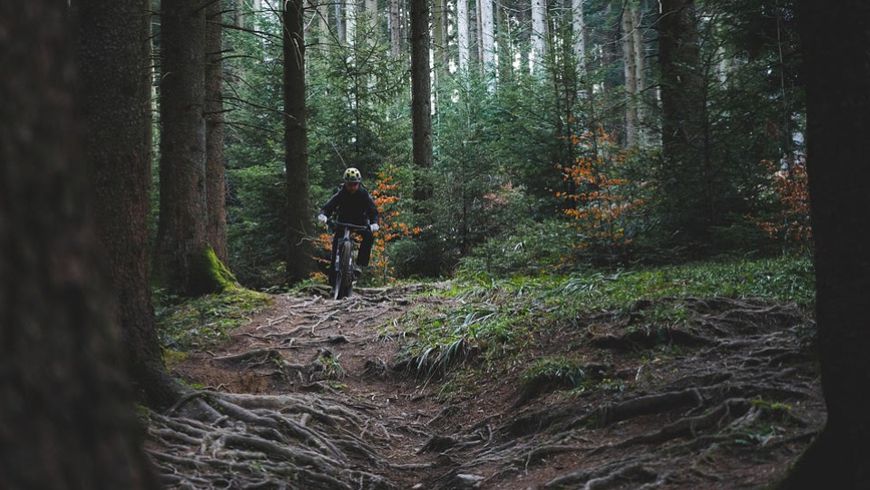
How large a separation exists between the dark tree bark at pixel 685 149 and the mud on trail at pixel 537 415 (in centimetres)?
413

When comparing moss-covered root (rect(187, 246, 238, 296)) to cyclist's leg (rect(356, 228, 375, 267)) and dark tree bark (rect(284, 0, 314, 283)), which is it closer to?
cyclist's leg (rect(356, 228, 375, 267))

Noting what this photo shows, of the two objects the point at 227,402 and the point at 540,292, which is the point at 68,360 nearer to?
the point at 227,402

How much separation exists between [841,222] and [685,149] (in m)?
7.95

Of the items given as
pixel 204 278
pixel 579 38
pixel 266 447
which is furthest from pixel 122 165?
pixel 579 38

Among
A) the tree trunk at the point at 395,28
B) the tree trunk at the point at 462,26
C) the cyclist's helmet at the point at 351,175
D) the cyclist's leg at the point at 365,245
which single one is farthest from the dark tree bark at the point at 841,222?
the tree trunk at the point at 395,28

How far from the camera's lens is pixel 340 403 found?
7227mm

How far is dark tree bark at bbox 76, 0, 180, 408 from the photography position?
5406 millimetres

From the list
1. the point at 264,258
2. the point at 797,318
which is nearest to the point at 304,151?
the point at 264,258

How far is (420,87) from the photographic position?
18078mm

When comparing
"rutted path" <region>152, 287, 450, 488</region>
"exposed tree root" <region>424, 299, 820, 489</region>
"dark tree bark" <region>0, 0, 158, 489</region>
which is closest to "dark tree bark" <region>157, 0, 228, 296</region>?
"rutted path" <region>152, 287, 450, 488</region>

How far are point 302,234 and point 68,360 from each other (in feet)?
43.6

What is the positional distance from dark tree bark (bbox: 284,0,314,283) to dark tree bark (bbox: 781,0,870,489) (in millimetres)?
11860

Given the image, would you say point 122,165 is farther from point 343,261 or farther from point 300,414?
point 343,261

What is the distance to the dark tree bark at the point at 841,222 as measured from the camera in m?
2.94
